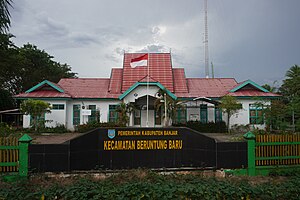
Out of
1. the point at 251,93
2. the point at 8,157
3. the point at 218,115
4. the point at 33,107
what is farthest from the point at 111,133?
the point at 251,93

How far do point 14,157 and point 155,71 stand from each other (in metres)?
18.3

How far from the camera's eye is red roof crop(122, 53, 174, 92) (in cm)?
2237

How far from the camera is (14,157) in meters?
6.57

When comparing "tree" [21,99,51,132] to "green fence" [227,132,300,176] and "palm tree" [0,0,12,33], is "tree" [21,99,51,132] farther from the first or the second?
"green fence" [227,132,300,176]

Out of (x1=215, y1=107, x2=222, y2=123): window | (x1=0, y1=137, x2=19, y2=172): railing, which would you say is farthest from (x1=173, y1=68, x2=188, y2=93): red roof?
(x1=0, y1=137, x2=19, y2=172): railing

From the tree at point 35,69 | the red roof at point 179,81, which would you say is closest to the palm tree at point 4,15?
the red roof at point 179,81

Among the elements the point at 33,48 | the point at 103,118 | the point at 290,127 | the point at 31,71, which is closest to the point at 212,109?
the point at 103,118

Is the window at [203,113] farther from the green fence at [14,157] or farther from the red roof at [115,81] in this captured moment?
the green fence at [14,157]

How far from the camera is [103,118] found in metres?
20.7

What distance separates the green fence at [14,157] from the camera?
21.4 ft

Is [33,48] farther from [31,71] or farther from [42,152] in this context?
[42,152]

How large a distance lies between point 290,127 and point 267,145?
205 centimetres

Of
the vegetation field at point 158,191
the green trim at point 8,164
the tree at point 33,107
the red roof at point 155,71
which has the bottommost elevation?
the vegetation field at point 158,191

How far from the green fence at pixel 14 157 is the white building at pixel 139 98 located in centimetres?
1208
